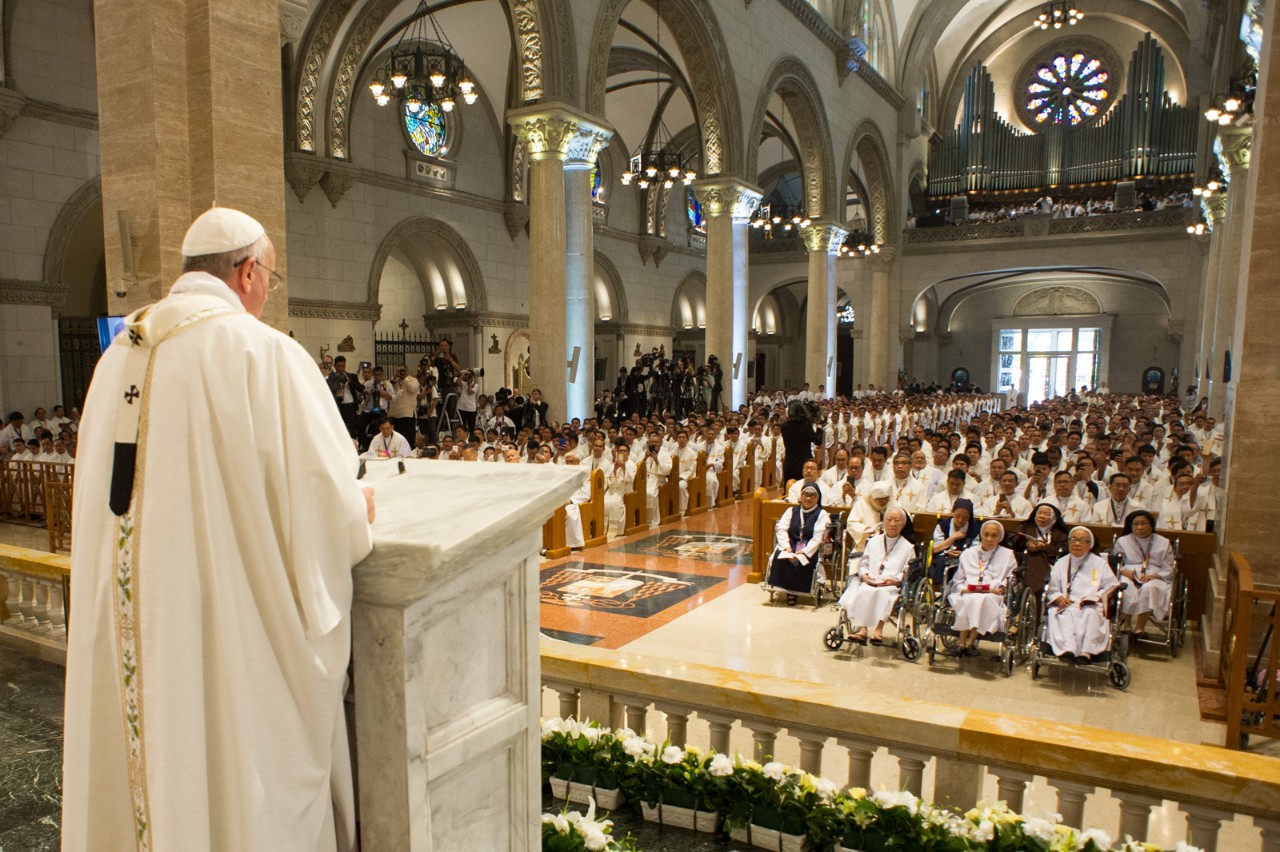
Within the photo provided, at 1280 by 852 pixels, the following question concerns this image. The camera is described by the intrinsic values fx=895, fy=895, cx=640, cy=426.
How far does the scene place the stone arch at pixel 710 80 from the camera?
691 inches

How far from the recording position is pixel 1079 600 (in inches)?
235

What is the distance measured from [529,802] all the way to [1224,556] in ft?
18.4

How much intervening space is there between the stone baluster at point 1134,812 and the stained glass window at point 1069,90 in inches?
1377

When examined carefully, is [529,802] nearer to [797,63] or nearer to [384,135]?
[384,135]

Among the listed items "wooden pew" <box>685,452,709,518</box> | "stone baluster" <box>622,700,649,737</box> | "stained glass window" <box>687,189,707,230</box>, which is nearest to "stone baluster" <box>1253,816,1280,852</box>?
"stone baluster" <box>622,700,649,737</box>

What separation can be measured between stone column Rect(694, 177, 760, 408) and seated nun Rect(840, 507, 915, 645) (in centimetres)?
1246

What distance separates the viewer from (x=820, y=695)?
3.02 meters

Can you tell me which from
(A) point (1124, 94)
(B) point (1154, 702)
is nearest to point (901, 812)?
(B) point (1154, 702)

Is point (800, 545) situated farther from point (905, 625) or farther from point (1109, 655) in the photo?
point (1109, 655)

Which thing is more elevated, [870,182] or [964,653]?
[870,182]

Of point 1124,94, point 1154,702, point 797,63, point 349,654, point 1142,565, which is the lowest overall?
point 1154,702

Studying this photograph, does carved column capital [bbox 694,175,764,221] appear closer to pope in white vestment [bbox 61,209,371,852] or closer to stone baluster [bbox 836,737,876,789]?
stone baluster [bbox 836,737,876,789]

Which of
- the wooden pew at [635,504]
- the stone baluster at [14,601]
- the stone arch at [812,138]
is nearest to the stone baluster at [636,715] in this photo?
the stone baluster at [14,601]

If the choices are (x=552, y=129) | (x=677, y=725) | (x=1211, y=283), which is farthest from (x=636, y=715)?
(x=1211, y=283)
